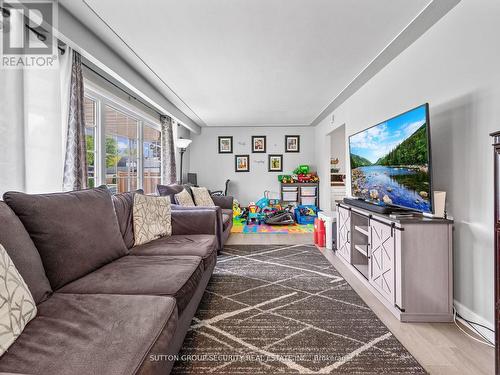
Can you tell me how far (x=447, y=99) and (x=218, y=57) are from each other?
87.4 inches

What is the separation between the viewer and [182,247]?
218 centimetres

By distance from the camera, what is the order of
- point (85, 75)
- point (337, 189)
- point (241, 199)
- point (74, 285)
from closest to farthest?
point (74, 285)
point (85, 75)
point (337, 189)
point (241, 199)

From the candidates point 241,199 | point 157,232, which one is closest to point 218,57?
point 157,232

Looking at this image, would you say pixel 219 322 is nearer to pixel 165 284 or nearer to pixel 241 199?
pixel 165 284

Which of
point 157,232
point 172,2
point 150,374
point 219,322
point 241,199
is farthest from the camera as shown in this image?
point 241,199

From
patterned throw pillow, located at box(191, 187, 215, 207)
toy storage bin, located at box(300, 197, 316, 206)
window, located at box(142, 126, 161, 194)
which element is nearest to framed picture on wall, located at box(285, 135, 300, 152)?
toy storage bin, located at box(300, 197, 316, 206)

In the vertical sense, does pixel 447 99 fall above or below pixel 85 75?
below

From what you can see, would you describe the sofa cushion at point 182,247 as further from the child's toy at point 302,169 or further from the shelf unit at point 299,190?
the child's toy at point 302,169

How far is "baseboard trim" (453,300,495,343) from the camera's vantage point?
166 centimetres

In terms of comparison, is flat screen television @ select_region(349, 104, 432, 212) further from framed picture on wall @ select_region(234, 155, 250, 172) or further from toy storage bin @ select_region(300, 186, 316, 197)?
framed picture on wall @ select_region(234, 155, 250, 172)

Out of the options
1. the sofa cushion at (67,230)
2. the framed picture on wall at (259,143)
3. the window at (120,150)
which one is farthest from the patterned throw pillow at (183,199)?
the framed picture on wall at (259,143)

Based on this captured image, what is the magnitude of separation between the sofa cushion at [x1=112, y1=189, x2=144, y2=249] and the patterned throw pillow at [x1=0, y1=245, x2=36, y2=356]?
1143 millimetres

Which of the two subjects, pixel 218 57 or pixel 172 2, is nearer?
pixel 172 2

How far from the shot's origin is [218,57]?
287cm
